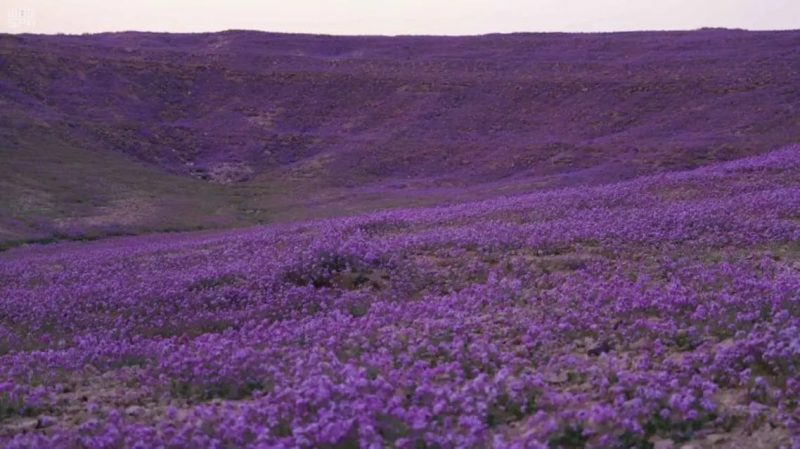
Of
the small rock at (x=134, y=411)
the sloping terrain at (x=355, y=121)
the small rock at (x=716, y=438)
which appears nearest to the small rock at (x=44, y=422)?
the small rock at (x=134, y=411)

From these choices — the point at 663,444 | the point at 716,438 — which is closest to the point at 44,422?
the point at 663,444

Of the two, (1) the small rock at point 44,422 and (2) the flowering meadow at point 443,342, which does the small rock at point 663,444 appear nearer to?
(2) the flowering meadow at point 443,342

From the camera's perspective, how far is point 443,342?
9086 mm

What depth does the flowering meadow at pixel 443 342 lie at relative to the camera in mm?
6531

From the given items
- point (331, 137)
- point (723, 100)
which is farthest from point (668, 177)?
point (331, 137)

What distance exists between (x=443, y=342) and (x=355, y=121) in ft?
155

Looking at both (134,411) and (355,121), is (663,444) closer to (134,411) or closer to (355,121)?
(134,411)

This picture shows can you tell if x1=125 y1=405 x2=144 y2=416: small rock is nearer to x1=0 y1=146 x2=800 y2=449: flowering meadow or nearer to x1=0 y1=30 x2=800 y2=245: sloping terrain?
x1=0 y1=146 x2=800 y2=449: flowering meadow

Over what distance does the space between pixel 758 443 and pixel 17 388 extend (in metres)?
7.20

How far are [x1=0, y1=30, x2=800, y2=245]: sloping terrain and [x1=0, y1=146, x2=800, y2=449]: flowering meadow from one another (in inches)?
681

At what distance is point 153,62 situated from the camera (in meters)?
63.6

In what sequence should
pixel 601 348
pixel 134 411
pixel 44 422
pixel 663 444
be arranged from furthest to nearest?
pixel 601 348
pixel 134 411
pixel 44 422
pixel 663 444

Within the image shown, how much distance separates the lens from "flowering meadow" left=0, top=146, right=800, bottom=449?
653 centimetres

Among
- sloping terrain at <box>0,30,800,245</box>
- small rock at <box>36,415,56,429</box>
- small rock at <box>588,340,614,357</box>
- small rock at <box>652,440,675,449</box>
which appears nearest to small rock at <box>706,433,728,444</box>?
small rock at <box>652,440,675,449</box>
